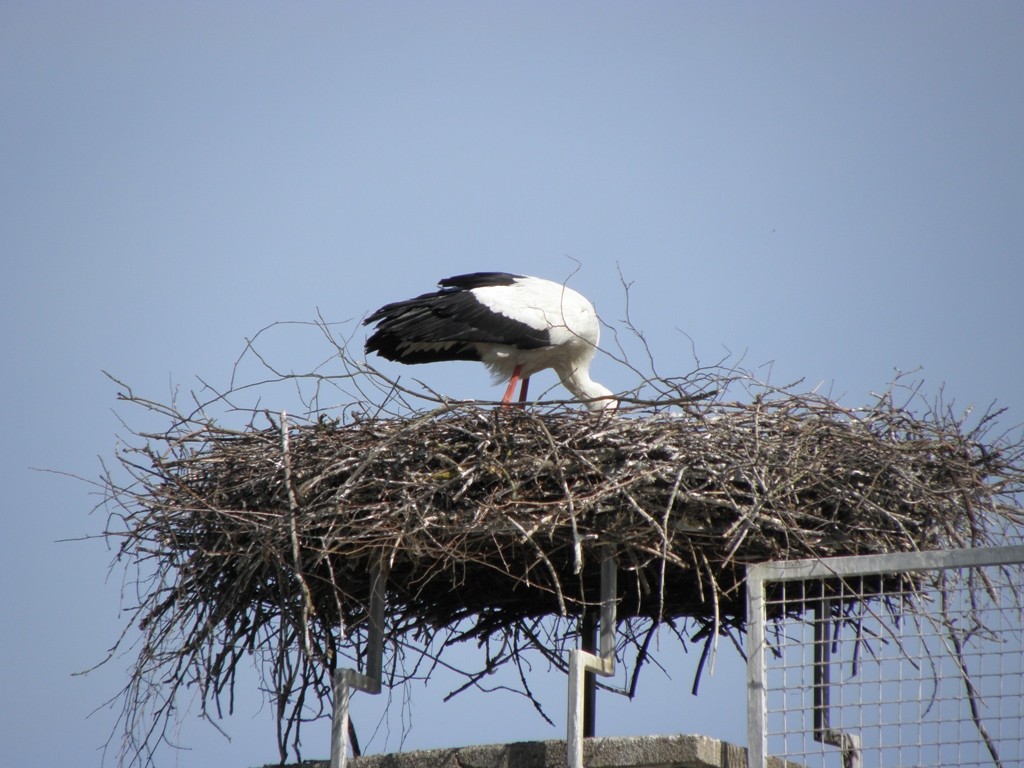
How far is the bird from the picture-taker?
30.5 feet

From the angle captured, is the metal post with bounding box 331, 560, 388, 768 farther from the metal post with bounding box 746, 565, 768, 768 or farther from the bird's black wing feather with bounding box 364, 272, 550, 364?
the bird's black wing feather with bounding box 364, 272, 550, 364

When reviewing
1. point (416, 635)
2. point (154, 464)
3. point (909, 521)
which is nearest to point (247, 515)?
point (154, 464)

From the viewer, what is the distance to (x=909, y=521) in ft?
22.8

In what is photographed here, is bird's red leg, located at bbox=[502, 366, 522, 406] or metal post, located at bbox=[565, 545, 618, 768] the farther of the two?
bird's red leg, located at bbox=[502, 366, 522, 406]

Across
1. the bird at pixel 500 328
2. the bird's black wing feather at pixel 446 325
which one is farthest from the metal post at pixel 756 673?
the bird's black wing feather at pixel 446 325

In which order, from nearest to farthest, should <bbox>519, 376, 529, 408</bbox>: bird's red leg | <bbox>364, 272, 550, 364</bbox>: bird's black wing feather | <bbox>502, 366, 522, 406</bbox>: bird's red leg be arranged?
<bbox>364, 272, 550, 364</bbox>: bird's black wing feather < <bbox>502, 366, 522, 406</bbox>: bird's red leg < <bbox>519, 376, 529, 408</bbox>: bird's red leg

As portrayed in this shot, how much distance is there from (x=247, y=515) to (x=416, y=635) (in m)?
1.19

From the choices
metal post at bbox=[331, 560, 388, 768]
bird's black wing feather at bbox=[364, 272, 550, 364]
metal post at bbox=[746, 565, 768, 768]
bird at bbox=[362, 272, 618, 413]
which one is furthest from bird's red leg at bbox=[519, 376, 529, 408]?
metal post at bbox=[746, 565, 768, 768]

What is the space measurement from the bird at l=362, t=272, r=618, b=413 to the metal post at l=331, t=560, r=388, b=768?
2304mm

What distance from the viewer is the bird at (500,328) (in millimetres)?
9284

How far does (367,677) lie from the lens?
706cm

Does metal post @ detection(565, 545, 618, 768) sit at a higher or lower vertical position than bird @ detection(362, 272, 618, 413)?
lower

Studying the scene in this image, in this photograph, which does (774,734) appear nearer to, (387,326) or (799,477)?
(799,477)

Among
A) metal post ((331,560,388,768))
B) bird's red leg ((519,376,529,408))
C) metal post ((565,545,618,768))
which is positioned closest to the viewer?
metal post ((565,545,618,768))
